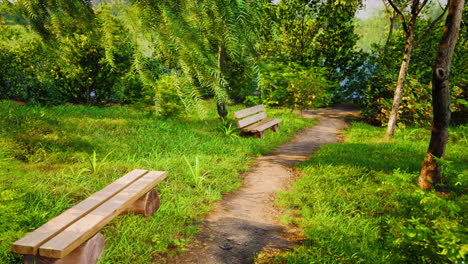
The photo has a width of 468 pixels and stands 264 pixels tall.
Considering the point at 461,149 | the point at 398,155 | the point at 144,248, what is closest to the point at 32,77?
the point at 144,248

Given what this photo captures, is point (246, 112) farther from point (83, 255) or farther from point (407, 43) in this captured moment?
point (83, 255)

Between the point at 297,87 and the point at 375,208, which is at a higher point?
the point at 297,87

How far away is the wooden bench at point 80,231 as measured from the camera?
2414 mm

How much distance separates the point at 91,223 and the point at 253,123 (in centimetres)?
702

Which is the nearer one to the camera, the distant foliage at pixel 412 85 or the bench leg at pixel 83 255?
the bench leg at pixel 83 255

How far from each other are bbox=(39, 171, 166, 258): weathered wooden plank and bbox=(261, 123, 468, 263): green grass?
5.67ft

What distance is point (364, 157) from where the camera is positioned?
6.76 meters

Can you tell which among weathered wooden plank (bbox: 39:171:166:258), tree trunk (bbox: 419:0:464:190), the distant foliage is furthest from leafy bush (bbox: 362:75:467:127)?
weathered wooden plank (bbox: 39:171:166:258)

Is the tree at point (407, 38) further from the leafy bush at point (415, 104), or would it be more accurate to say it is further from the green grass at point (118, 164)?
the green grass at point (118, 164)

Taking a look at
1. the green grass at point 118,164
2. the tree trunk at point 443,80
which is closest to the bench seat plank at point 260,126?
the green grass at point 118,164

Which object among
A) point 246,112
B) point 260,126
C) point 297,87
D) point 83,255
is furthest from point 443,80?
point 297,87

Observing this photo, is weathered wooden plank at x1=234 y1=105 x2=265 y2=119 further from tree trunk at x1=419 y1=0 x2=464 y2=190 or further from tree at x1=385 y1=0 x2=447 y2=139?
tree trunk at x1=419 y1=0 x2=464 y2=190

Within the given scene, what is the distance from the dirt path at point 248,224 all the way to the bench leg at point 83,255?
2.43 feet

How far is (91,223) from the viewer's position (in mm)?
2768
